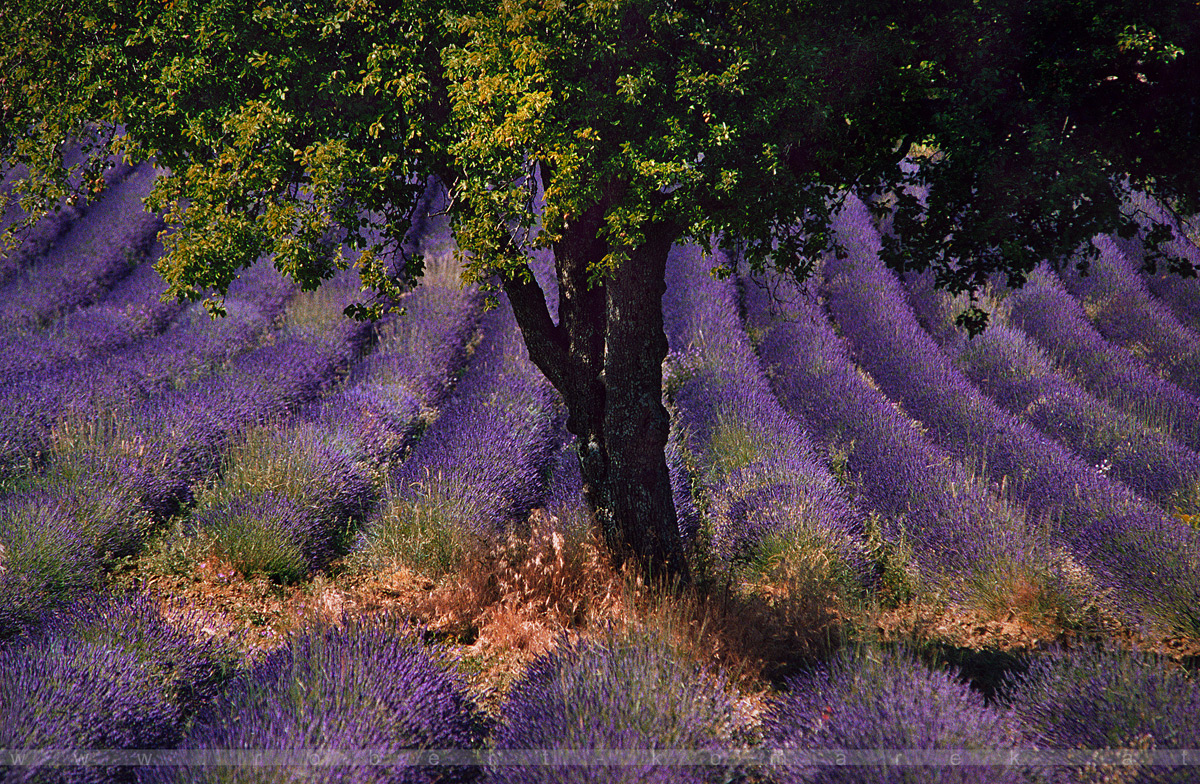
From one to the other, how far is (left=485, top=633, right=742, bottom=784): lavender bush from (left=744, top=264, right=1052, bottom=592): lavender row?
5.93 feet

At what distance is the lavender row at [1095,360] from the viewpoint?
6.44 meters

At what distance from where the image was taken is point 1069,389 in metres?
6.96

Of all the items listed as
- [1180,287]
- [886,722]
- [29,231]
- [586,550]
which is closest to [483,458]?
[586,550]

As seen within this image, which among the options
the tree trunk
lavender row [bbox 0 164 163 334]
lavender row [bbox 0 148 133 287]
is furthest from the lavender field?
lavender row [bbox 0 148 133 287]

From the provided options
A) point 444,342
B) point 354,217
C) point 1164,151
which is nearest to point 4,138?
point 354,217

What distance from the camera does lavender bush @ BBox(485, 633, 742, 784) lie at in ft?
8.54

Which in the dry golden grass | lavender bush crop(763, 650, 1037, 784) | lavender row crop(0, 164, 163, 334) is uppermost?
lavender row crop(0, 164, 163, 334)

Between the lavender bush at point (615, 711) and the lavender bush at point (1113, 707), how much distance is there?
1.23 m

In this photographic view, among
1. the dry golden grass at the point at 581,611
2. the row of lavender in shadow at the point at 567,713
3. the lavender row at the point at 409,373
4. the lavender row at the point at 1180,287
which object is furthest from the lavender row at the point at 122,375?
the lavender row at the point at 1180,287

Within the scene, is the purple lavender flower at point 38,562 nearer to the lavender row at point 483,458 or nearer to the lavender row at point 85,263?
the lavender row at point 483,458

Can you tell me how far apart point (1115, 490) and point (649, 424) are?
3.14 meters

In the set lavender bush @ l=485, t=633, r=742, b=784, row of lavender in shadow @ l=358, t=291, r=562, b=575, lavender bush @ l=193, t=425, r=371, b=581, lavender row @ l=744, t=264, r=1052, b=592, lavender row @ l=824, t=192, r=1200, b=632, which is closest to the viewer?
lavender bush @ l=485, t=633, r=742, b=784

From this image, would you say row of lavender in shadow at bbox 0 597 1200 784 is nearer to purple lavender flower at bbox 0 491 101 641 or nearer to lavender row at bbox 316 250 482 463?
purple lavender flower at bbox 0 491 101 641

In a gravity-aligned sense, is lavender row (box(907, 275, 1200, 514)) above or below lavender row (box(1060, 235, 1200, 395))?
below
